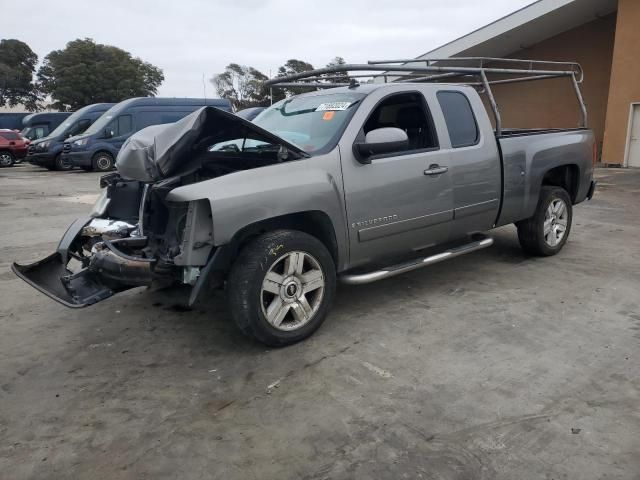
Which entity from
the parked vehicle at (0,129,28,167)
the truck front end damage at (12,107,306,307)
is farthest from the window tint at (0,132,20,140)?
the truck front end damage at (12,107,306,307)

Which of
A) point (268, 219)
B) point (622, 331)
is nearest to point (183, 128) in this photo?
point (268, 219)

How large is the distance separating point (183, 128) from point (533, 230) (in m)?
3.80

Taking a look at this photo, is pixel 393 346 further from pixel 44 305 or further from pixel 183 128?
pixel 44 305

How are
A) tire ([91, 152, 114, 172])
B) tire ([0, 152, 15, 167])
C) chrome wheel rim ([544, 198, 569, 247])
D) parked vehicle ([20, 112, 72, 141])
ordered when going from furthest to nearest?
parked vehicle ([20, 112, 72, 141])
tire ([0, 152, 15, 167])
tire ([91, 152, 114, 172])
chrome wheel rim ([544, 198, 569, 247])

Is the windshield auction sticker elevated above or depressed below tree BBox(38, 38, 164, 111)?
below

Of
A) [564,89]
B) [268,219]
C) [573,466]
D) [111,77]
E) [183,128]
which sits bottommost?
[573,466]

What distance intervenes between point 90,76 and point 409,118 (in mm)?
53681

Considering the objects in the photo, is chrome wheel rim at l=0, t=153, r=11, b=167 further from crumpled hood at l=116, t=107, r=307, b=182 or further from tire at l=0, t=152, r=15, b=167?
crumpled hood at l=116, t=107, r=307, b=182

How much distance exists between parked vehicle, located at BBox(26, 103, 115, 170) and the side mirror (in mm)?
17070

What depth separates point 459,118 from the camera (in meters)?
4.60

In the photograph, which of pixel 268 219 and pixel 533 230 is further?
pixel 533 230

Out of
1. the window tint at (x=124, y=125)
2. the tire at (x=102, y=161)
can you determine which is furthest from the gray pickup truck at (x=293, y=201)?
the tire at (x=102, y=161)

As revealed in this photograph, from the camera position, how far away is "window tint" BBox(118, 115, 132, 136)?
17688 millimetres

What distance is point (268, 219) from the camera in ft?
11.4
